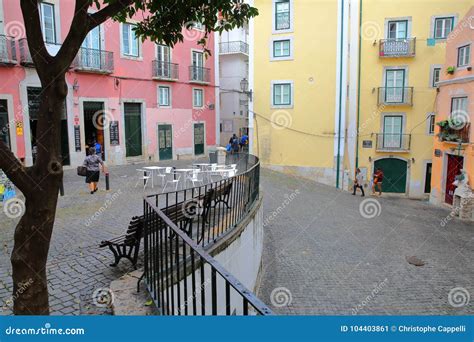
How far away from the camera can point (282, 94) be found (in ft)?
83.1

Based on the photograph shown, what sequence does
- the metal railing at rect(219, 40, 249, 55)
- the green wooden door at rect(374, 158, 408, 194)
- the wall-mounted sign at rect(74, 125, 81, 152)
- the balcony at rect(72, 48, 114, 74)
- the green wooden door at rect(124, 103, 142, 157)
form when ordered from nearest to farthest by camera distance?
the balcony at rect(72, 48, 114, 74)
the wall-mounted sign at rect(74, 125, 81, 152)
the green wooden door at rect(124, 103, 142, 157)
the green wooden door at rect(374, 158, 408, 194)
the metal railing at rect(219, 40, 249, 55)

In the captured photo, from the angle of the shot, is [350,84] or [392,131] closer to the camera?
[350,84]

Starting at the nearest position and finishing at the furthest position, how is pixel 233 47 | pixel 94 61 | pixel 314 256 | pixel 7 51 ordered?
pixel 314 256 < pixel 7 51 < pixel 94 61 < pixel 233 47

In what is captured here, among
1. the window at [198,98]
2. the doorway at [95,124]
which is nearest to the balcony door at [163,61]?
the window at [198,98]

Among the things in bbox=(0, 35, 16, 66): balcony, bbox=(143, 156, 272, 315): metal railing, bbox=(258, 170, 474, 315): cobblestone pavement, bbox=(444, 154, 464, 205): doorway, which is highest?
bbox=(0, 35, 16, 66): balcony

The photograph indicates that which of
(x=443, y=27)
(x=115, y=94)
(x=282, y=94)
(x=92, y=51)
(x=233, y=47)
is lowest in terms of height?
(x=115, y=94)

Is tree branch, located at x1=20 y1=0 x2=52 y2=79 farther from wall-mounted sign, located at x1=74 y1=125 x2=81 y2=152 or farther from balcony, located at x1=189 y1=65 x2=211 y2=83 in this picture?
balcony, located at x1=189 y1=65 x2=211 y2=83

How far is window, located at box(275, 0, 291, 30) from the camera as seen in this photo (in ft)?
80.3

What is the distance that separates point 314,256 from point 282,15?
18.2 m

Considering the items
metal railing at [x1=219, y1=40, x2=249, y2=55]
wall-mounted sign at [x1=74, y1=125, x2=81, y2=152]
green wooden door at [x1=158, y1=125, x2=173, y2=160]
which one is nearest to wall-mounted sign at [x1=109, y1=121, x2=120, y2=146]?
wall-mounted sign at [x1=74, y1=125, x2=81, y2=152]

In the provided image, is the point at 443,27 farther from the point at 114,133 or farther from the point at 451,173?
the point at 114,133

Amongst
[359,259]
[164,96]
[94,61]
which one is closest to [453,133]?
[359,259]

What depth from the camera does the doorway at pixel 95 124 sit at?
2104cm

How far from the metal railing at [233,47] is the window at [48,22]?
18.4m
